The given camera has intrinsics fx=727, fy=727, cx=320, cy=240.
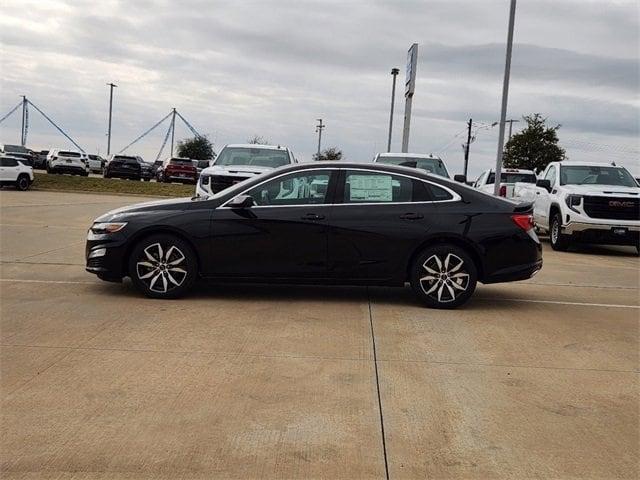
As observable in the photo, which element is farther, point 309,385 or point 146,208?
point 146,208

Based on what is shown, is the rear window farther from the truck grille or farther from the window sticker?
the window sticker

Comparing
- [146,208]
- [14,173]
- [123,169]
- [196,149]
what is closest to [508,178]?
[146,208]

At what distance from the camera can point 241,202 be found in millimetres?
7766

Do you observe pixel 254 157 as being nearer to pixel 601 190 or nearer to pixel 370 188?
pixel 601 190

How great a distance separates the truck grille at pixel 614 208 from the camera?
48.1 feet

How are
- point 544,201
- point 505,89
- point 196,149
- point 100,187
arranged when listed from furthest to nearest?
point 196,149 < point 100,187 < point 505,89 < point 544,201

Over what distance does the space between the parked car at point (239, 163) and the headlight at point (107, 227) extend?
5.95 meters

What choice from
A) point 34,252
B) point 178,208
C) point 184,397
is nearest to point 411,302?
point 178,208

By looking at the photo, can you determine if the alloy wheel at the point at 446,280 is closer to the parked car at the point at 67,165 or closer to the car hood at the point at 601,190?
the car hood at the point at 601,190

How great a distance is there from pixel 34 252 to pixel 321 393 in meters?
7.77

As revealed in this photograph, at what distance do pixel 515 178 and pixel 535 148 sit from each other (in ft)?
108

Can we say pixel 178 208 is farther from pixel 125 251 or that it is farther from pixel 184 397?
pixel 184 397

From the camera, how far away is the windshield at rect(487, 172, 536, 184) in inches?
923

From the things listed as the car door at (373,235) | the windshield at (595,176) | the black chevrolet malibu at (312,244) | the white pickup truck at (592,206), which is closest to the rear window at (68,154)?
the white pickup truck at (592,206)
